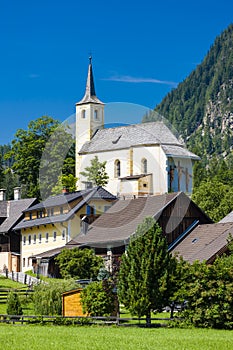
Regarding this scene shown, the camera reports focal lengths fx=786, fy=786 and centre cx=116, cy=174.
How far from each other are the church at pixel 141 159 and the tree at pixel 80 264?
2577cm

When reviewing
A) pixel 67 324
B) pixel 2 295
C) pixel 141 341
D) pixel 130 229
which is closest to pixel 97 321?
pixel 67 324

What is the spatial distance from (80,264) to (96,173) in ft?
113

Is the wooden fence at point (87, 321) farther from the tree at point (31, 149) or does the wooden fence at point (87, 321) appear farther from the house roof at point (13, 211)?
the tree at point (31, 149)

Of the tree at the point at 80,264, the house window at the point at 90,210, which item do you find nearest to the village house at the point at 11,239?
the house window at the point at 90,210

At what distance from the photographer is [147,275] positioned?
115ft

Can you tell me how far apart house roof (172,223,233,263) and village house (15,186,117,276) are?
10.8 meters

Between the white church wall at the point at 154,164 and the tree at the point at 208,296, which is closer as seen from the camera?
the tree at the point at 208,296

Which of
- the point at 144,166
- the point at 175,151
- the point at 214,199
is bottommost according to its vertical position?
the point at 214,199

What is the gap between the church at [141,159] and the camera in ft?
277

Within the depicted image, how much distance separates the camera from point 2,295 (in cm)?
4350

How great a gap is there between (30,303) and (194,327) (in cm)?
1282

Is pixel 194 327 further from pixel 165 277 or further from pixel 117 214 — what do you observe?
pixel 117 214

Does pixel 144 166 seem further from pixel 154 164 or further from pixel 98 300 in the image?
pixel 98 300

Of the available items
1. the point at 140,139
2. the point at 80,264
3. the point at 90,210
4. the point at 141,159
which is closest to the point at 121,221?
the point at 80,264
